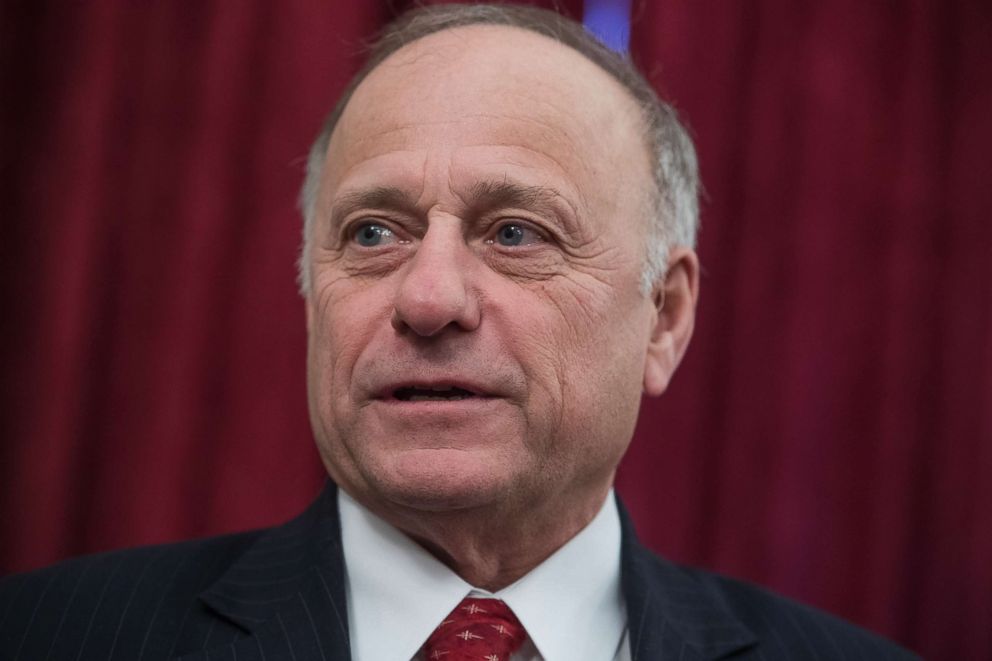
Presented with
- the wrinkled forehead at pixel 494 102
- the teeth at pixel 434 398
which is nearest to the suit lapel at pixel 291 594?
the teeth at pixel 434 398

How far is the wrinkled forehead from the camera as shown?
70.6 inches

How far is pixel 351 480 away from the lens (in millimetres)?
1778

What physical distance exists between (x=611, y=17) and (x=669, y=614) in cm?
167

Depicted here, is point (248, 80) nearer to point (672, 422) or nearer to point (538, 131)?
point (538, 131)

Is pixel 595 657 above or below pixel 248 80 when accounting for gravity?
below

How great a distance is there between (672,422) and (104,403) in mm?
1446

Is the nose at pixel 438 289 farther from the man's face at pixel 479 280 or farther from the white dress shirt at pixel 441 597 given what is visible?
the white dress shirt at pixel 441 597

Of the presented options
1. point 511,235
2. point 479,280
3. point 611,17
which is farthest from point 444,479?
point 611,17

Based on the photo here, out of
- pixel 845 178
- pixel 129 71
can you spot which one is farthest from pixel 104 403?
pixel 845 178

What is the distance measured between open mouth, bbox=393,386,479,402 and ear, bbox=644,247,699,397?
48 cm

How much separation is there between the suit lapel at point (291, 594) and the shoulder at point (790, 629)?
2.43 ft

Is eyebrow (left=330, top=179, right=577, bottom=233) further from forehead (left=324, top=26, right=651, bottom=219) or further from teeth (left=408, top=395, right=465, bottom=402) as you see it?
teeth (left=408, top=395, right=465, bottom=402)

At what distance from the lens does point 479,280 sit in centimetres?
170

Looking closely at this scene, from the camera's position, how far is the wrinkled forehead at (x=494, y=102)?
70.6 inches
